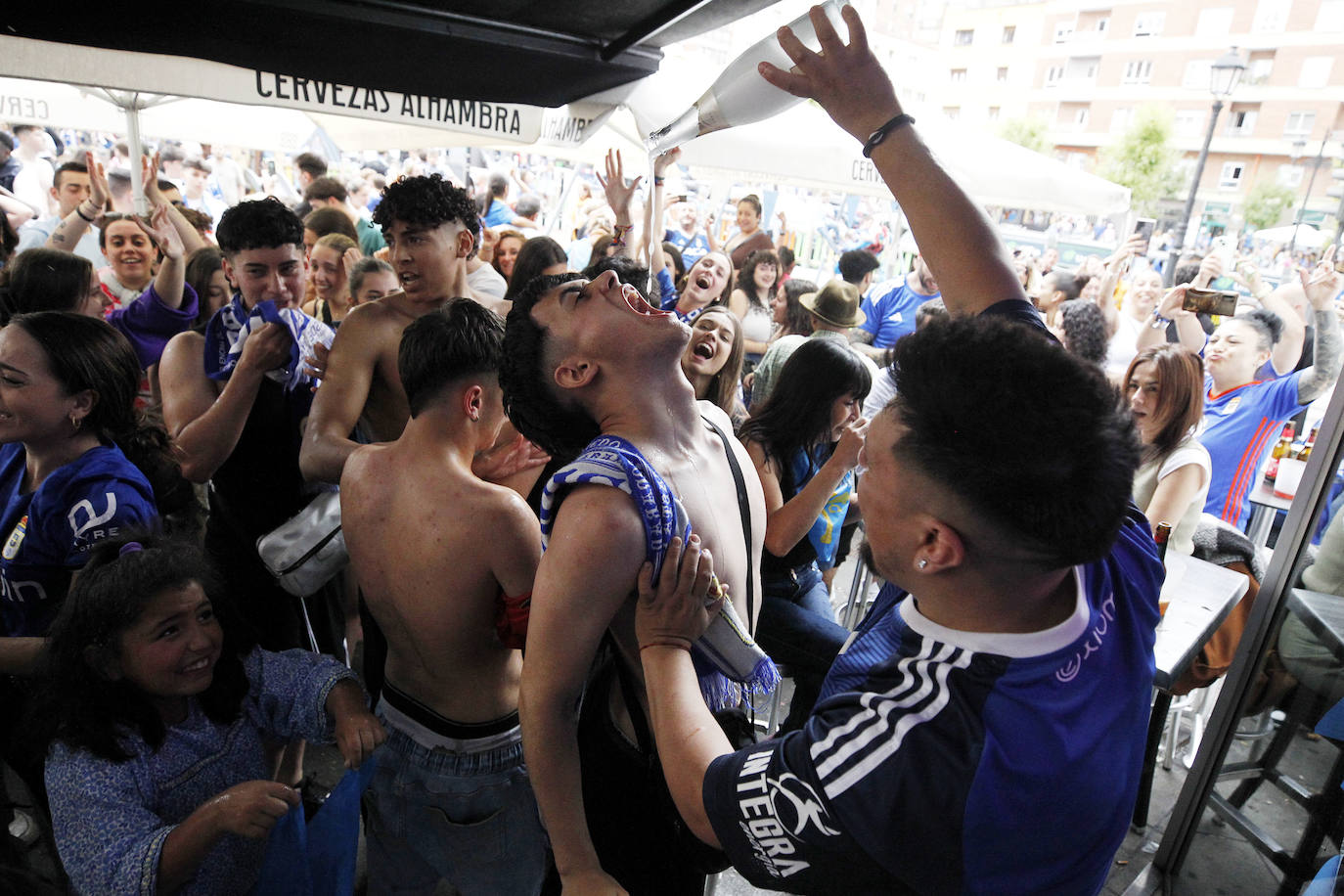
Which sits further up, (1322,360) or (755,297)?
(1322,360)

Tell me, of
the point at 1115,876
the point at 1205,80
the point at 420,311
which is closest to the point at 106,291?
the point at 420,311

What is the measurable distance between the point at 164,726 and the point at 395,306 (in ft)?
5.57

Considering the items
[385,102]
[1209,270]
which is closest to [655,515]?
[385,102]

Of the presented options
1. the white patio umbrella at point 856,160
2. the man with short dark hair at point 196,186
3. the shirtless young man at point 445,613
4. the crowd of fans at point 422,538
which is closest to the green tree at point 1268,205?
the white patio umbrella at point 856,160

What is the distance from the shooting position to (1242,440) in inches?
177

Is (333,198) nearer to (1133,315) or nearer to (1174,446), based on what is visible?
(1174,446)

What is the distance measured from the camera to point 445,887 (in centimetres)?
263

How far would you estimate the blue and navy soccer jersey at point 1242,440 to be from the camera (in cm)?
442

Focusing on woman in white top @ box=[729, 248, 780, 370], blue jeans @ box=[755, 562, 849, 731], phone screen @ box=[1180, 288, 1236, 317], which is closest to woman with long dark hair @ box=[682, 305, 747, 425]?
blue jeans @ box=[755, 562, 849, 731]

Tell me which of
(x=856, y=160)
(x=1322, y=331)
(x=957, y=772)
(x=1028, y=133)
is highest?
(x=1028, y=133)

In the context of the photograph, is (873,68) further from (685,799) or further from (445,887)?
(445,887)

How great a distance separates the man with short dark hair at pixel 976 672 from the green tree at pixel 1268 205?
139ft

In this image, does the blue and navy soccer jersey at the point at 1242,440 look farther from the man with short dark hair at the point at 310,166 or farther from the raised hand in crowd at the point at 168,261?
the man with short dark hair at the point at 310,166

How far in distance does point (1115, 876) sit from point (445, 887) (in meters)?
2.59
